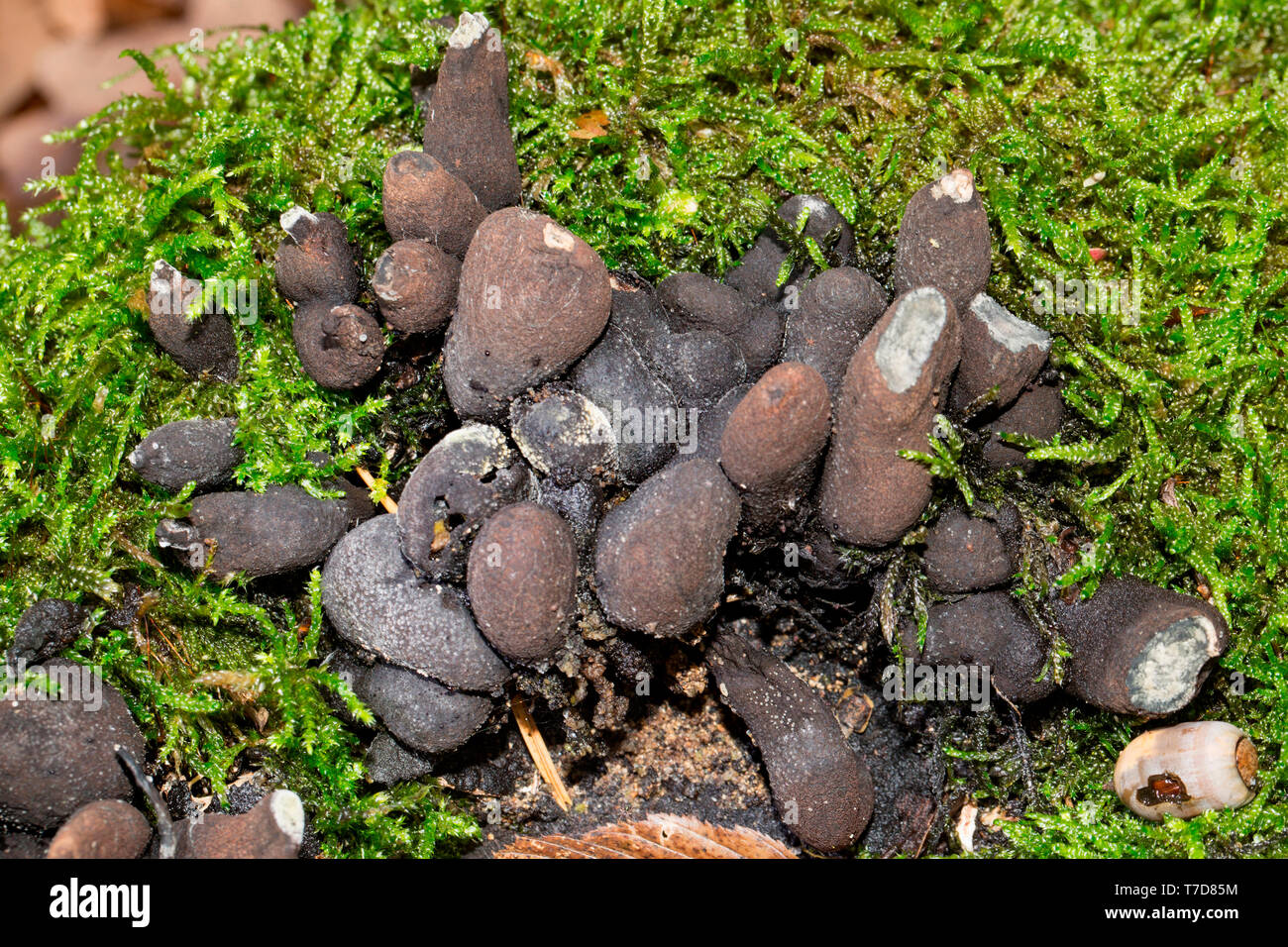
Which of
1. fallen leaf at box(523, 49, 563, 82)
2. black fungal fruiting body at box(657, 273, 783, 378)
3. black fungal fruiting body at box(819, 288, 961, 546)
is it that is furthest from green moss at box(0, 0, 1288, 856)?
black fungal fruiting body at box(657, 273, 783, 378)

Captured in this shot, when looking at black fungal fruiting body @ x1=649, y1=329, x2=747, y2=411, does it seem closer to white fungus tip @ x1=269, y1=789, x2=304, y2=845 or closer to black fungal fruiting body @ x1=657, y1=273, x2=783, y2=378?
black fungal fruiting body @ x1=657, y1=273, x2=783, y2=378

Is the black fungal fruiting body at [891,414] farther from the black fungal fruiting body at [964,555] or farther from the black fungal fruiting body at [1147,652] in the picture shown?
the black fungal fruiting body at [1147,652]

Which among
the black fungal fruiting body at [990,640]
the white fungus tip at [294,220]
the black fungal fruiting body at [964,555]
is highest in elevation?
the white fungus tip at [294,220]

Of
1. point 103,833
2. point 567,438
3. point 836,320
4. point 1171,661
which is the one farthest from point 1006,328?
point 103,833

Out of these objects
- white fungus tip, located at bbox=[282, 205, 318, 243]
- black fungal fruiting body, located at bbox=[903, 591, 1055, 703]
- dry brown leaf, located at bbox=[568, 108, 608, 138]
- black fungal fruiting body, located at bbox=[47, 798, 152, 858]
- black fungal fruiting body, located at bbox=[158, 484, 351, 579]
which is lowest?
black fungal fruiting body, located at bbox=[47, 798, 152, 858]

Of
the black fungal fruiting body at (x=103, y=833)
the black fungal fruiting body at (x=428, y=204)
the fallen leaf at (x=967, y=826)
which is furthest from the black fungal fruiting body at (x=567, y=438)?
the fallen leaf at (x=967, y=826)
